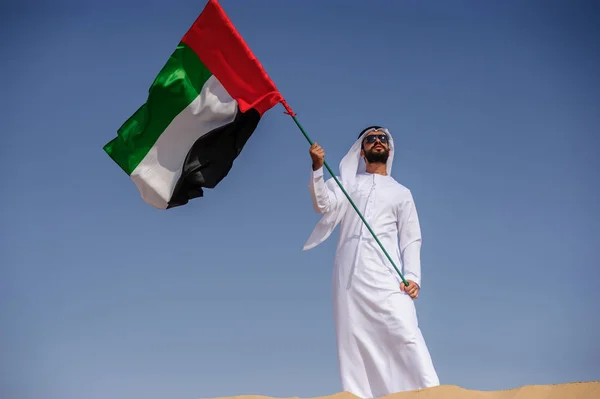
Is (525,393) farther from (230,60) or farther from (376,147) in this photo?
(230,60)

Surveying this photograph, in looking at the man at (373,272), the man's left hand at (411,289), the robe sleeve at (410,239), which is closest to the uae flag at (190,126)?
the man at (373,272)

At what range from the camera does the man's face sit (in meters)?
7.49

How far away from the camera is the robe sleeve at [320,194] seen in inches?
268

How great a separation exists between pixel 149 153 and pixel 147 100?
53 cm

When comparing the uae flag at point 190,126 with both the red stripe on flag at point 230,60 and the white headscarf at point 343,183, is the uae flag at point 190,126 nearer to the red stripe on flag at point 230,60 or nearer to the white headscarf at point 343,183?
the red stripe on flag at point 230,60

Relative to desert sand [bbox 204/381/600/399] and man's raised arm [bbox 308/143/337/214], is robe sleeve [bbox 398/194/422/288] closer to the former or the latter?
man's raised arm [bbox 308/143/337/214]

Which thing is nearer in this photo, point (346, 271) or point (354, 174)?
point (346, 271)

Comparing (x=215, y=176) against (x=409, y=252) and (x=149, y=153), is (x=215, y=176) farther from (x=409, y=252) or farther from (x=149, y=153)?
(x=409, y=252)

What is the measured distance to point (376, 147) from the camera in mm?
7492

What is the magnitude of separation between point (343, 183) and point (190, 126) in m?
1.61

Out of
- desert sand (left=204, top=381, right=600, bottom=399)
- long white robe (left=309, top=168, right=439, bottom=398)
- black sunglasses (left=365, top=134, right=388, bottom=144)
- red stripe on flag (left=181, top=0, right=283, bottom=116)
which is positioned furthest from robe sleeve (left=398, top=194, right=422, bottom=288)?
desert sand (left=204, top=381, right=600, bottom=399)

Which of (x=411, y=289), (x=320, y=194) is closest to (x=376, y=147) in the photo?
(x=320, y=194)

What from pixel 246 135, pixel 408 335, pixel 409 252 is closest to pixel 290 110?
pixel 246 135

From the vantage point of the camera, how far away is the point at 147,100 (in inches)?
295
